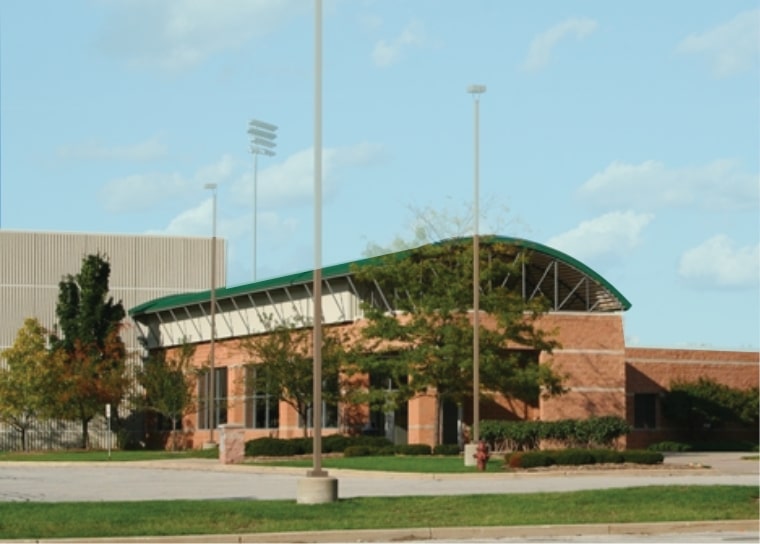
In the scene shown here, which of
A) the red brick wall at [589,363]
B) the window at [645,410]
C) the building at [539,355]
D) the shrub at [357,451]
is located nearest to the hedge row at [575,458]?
the shrub at [357,451]

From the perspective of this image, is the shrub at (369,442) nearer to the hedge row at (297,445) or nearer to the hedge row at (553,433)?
the hedge row at (297,445)

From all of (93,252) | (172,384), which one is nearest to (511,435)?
(172,384)

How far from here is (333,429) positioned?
62.2 meters

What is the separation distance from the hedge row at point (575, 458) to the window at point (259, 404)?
22070 mm

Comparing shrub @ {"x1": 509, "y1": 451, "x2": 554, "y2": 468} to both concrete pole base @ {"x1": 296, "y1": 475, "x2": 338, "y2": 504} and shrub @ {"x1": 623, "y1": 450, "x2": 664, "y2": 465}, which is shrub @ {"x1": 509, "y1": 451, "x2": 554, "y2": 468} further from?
concrete pole base @ {"x1": 296, "y1": 475, "x2": 338, "y2": 504}

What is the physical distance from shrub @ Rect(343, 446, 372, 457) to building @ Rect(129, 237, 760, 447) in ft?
19.6

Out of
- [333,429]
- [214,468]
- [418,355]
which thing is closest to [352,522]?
[214,468]

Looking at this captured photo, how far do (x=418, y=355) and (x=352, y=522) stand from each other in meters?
30.0

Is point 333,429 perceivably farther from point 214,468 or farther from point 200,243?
point 200,243

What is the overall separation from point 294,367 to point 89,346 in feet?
59.5

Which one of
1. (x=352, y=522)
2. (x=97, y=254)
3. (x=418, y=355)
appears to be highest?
(x=97, y=254)

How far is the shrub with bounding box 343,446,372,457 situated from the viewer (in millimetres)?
49781

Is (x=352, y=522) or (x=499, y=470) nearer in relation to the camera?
(x=352, y=522)

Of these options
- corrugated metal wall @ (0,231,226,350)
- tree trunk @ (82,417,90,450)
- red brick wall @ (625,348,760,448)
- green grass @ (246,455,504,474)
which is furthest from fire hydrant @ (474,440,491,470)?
corrugated metal wall @ (0,231,226,350)
